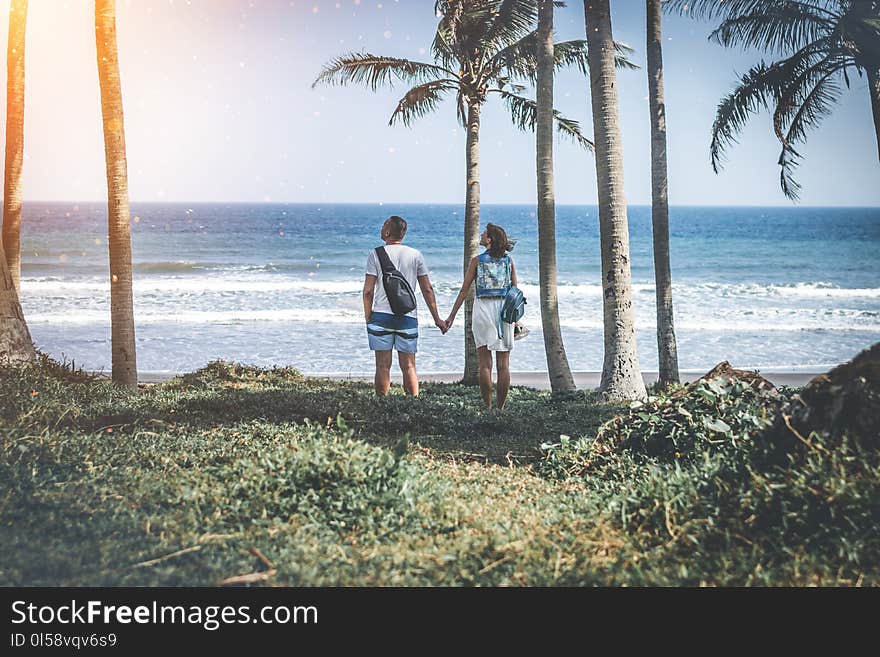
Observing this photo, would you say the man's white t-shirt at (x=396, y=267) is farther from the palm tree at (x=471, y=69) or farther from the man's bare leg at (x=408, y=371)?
the palm tree at (x=471, y=69)

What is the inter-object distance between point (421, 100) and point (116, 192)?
514 cm

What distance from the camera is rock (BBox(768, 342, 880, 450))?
3076 millimetres

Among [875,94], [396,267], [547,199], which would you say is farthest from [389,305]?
[875,94]

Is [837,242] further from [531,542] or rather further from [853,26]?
[531,542]

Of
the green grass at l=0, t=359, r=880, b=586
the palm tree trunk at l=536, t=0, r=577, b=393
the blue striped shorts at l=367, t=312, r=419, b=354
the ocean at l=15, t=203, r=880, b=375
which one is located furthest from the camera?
the ocean at l=15, t=203, r=880, b=375

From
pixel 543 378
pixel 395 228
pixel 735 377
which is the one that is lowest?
pixel 543 378

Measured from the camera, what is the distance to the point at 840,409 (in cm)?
313

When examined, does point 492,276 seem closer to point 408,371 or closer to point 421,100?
point 408,371

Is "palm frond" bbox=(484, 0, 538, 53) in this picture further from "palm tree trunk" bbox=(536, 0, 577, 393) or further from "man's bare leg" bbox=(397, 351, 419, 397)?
"man's bare leg" bbox=(397, 351, 419, 397)

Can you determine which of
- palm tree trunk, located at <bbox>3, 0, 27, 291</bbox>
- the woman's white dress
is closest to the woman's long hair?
the woman's white dress

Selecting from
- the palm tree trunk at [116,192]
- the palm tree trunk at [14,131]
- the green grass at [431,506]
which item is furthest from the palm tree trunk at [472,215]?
the green grass at [431,506]

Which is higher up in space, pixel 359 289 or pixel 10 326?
pixel 10 326

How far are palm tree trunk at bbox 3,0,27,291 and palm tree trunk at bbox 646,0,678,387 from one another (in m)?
6.60

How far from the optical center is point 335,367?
13.4 meters
